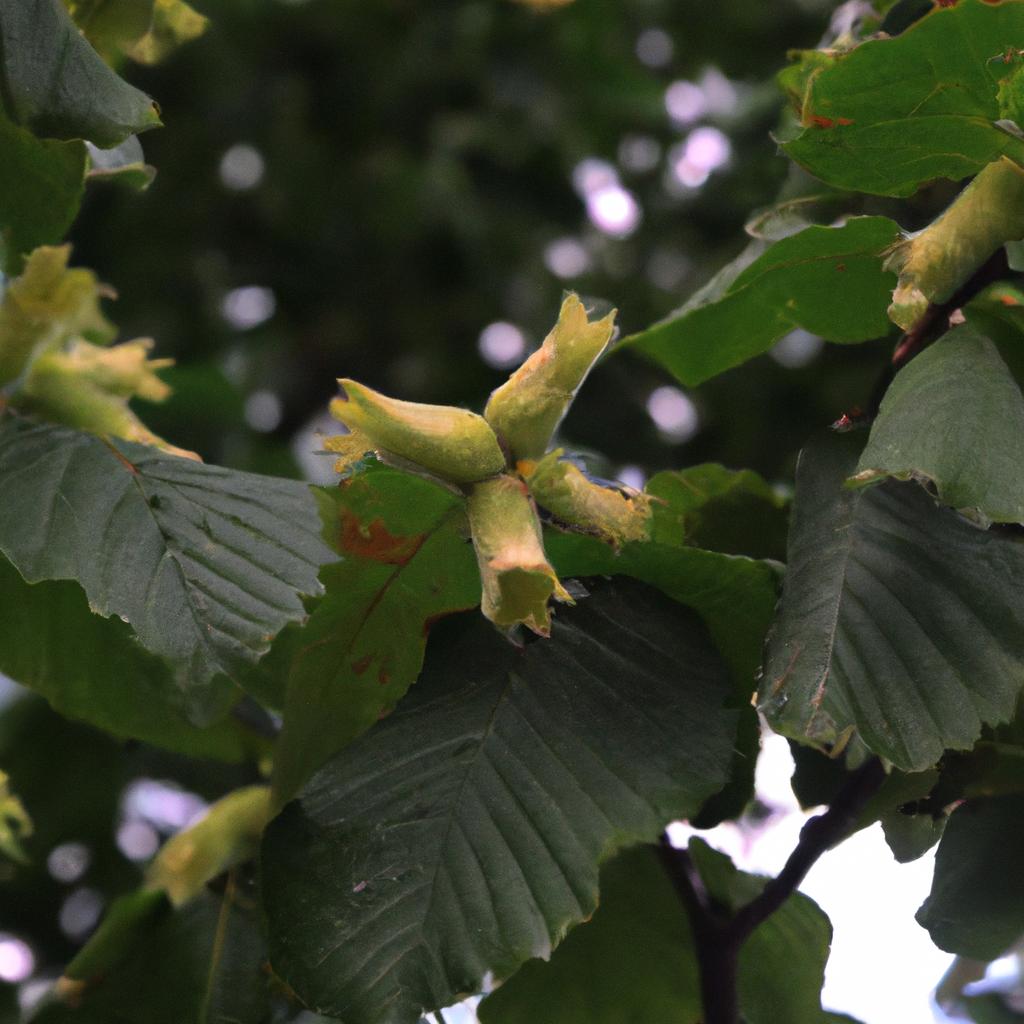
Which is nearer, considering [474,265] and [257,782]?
[257,782]

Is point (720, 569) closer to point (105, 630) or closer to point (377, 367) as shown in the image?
point (105, 630)

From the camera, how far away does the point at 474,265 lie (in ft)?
10.5

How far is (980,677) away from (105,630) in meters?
0.60

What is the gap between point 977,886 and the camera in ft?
3.00

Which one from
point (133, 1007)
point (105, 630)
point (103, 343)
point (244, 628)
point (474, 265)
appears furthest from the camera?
point (474, 265)

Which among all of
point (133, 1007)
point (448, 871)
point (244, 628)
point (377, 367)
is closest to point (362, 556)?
point (244, 628)

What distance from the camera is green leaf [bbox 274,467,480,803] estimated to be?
2.75 feet

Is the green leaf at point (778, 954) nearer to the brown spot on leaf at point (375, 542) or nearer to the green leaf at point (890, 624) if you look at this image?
the green leaf at point (890, 624)

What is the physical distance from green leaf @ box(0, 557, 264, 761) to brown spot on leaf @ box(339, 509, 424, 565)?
9.5 inches

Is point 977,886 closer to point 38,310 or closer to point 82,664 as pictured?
point 82,664

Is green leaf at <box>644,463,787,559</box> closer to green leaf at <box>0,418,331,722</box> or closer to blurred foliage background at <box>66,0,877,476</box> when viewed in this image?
green leaf at <box>0,418,331,722</box>

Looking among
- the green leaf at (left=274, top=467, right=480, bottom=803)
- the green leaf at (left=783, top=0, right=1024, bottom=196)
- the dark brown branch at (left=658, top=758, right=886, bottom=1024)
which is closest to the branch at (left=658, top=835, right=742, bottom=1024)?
the dark brown branch at (left=658, top=758, right=886, bottom=1024)

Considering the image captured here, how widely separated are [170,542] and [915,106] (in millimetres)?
502

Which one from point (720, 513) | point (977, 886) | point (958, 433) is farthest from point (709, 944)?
point (958, 433)
